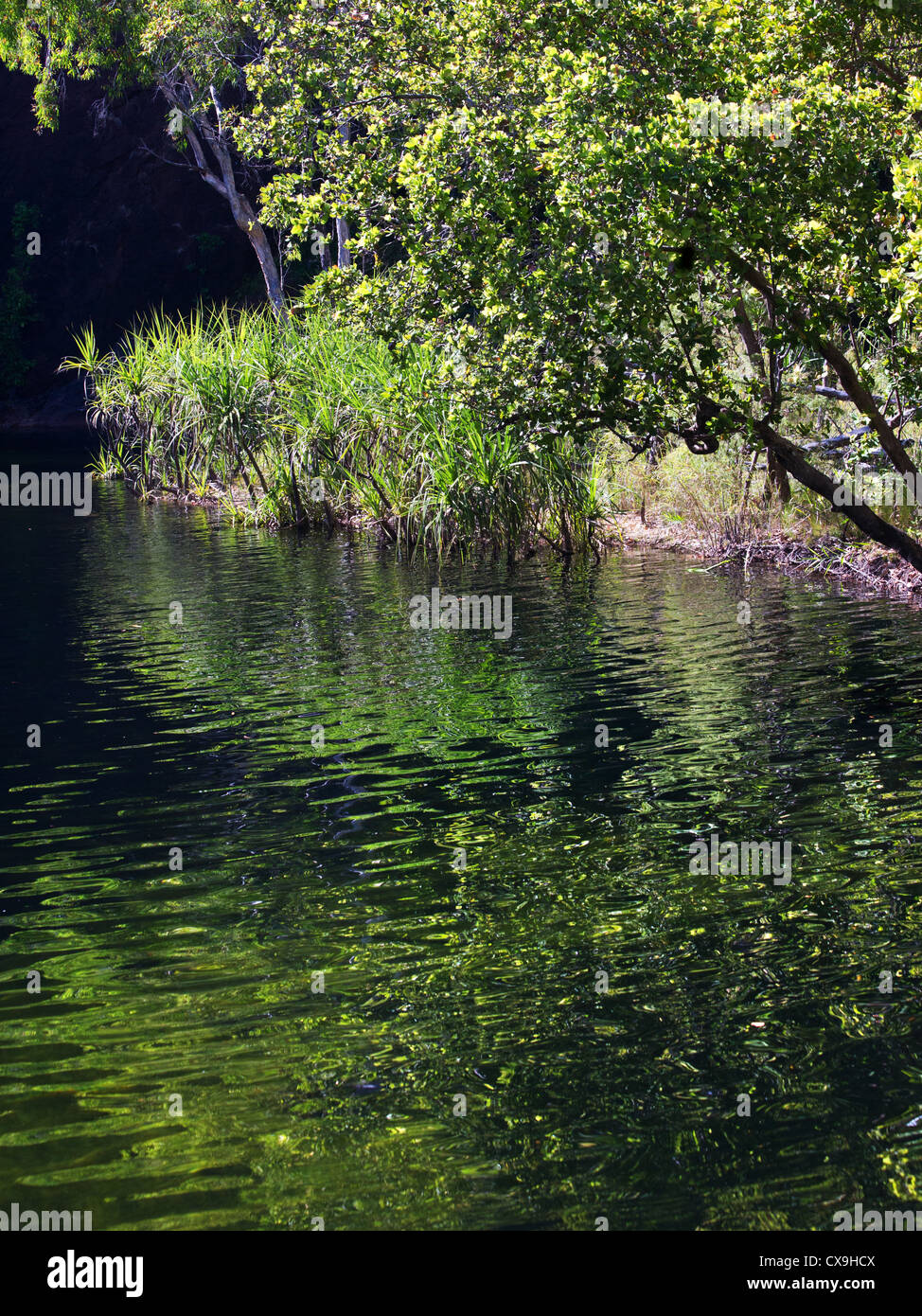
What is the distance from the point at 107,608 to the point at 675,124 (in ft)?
25.3

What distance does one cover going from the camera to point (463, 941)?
215 inches

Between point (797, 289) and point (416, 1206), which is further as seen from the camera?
point (797, 289)

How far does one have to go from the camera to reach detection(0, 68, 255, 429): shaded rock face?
139 ft

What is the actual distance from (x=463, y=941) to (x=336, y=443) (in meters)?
14.0

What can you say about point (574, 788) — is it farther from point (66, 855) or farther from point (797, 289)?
point (797, 289)

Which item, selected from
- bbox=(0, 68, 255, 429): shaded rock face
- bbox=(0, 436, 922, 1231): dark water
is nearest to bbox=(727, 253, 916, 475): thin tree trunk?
bbox=(0, 436, 922, 1231): dark water

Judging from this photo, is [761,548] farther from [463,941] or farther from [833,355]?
[463,941]

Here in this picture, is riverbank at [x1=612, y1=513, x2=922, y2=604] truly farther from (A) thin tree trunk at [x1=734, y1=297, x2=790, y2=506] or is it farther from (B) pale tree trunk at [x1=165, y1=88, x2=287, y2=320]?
(B) pale tree trunk at [x1=165, y1=88, x2=287, y2=320]

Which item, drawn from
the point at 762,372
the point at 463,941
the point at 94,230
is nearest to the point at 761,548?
the point at 762,372

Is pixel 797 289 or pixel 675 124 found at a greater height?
pixel 675 124

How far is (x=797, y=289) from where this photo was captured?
37.0 feet

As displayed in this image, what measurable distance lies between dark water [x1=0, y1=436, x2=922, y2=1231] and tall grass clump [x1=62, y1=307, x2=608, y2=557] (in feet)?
17.3
